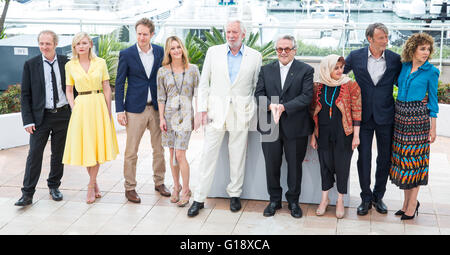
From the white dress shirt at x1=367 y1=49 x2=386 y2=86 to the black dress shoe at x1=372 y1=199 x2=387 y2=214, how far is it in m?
1.10

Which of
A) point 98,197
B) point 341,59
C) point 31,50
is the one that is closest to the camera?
point 341,59

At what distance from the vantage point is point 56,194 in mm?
5332

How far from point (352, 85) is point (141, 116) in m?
1.93

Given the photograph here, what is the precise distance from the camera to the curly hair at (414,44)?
4.44m

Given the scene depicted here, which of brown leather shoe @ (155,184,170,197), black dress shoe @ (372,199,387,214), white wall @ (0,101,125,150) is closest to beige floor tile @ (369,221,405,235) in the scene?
black dress shoe @ (372,199,387,214)

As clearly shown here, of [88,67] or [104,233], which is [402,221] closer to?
[104,233]

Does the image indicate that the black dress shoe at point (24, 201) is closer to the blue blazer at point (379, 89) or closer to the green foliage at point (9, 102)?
the green foliage at point (9, 102)

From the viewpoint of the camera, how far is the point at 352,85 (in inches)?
178

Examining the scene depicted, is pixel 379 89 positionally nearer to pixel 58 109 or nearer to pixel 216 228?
pixel 216 228

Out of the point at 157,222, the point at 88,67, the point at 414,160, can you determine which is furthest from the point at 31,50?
the point at 414,160

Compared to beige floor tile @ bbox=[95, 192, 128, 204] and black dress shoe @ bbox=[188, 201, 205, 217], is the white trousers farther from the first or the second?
beige floor tile @ bbox=[95, 192, 128, 204]

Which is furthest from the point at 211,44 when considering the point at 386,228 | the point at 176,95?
the point at 386,228

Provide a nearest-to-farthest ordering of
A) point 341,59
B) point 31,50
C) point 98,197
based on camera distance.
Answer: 1. point 341,59
2. point 98,197
3. point 31,50

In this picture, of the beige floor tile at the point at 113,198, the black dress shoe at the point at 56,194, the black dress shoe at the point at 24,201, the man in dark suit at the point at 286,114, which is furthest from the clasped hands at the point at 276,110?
the black dress shoe at the point at 24,201
